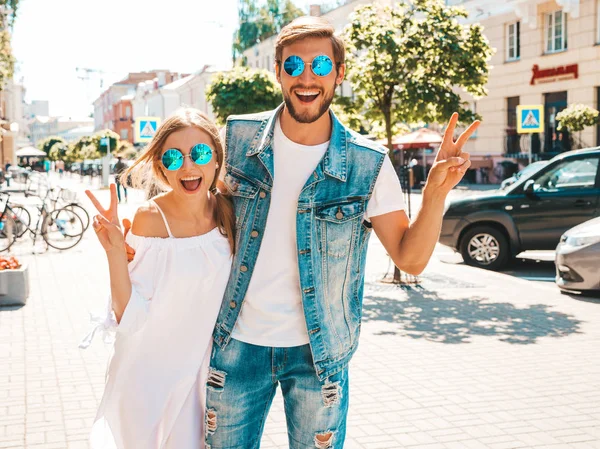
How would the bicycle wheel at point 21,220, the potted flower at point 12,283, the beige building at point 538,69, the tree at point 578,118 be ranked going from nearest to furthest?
the potted flower at point 12,283, the bicycle wheel at point 21,220, the tree at point 578,118, the beige building at point 538,69

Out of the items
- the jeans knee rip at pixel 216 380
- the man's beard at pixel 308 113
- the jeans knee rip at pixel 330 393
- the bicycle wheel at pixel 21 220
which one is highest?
the man's beard at pixel 308 113

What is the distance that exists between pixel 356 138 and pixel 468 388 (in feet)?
11.4

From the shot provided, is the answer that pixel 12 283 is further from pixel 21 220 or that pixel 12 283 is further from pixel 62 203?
pixel 62 203

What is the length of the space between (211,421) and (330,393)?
41cm

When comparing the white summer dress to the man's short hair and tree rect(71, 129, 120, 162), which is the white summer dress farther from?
tree rect(71, 129, 120, 162)

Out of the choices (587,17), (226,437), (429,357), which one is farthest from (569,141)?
(226,437)

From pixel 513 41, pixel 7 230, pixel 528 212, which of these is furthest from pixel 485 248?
pixel 513 41

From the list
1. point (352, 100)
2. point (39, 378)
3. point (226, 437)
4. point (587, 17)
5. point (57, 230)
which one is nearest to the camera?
point (226, 437)

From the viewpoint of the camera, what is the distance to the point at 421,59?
1027cm

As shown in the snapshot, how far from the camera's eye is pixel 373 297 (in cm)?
974

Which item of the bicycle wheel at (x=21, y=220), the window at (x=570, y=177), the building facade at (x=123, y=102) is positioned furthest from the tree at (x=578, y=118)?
the building facade at (x=123, y=102)

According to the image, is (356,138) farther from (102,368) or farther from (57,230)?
(57,230)

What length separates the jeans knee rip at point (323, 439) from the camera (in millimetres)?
2654

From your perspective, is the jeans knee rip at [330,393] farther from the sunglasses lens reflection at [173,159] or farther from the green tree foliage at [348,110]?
the green tree foliage at [348,110]
